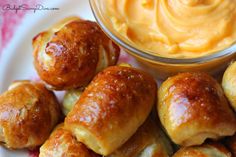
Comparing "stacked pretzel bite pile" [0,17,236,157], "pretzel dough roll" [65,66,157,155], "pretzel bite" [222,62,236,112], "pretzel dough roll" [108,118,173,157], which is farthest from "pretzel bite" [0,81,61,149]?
"pretzel bite" [222,62,236,112]

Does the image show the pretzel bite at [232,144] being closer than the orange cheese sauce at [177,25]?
Yes

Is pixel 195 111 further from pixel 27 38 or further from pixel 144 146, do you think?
pixel 27 38

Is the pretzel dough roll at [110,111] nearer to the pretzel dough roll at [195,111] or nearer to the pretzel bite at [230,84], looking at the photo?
the pretzel dough roll at [195,111]

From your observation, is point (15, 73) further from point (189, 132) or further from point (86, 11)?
point (189, 132)

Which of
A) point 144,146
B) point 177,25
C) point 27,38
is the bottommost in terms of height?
point 144,146

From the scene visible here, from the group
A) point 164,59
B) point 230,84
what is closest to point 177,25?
point 164,59

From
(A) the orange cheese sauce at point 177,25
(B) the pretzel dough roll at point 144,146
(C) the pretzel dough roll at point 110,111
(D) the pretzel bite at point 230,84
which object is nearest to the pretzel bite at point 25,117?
(C) the pretzel dough roll at point 110,111

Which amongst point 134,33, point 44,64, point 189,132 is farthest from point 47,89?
point 189,132
